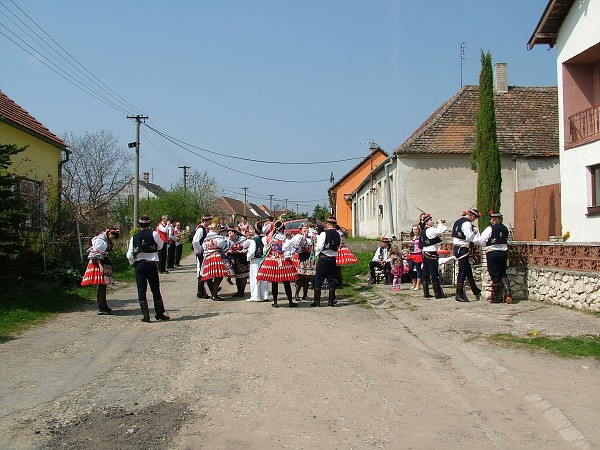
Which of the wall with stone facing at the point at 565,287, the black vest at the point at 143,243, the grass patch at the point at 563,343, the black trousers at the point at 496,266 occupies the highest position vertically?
the black vest at the point at 143,243

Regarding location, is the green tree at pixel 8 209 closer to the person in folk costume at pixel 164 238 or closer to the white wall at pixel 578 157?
the person in folk costume at pixel 164 238

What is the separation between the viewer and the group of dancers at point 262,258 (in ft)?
41.9

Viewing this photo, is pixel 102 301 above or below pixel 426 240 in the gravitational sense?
below

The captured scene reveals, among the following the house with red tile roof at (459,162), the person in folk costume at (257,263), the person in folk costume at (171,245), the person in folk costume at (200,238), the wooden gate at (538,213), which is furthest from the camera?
the house with red tile roof at (459,162)

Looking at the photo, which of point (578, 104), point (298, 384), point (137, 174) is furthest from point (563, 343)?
point (137, 174)

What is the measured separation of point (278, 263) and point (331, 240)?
1.23m

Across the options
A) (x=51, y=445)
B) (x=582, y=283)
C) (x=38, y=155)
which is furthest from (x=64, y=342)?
(x=38, y=155)

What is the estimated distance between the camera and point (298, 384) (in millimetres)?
6785

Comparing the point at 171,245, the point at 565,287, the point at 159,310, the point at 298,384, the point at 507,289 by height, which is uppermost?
the point at 171,245

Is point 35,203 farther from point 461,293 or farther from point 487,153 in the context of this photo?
point 487,153

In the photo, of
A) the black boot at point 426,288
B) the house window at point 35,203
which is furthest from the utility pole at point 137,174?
the black boot at point 426,288

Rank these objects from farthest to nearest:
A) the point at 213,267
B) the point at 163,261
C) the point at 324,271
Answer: the point at 163,261
the point at 213,267
the point at 324,271

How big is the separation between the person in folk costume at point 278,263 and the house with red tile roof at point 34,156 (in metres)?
6.06

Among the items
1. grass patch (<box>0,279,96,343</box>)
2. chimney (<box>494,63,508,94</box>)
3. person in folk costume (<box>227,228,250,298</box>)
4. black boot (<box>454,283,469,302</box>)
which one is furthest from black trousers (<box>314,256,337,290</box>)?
chimney (<box>494,63,508,94</box>)
